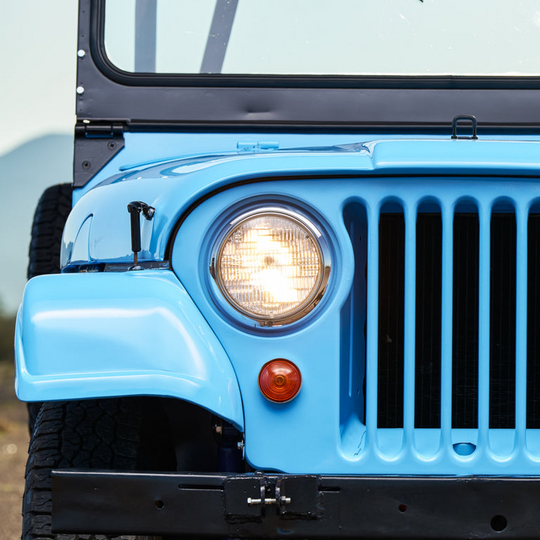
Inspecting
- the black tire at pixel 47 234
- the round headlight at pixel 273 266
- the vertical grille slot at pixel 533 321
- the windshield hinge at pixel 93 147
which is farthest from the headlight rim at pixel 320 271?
the black tire at pixel 47 234

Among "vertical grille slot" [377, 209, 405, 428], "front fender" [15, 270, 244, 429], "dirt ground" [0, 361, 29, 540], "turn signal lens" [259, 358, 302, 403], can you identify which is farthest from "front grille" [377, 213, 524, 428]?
"dirt ground" [0, 361, 29, 540]

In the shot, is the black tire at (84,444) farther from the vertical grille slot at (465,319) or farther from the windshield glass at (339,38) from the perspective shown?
the windshield glass at (339,38)

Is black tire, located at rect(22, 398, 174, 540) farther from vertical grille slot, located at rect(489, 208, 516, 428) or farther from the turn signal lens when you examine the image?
vertical grille slot, located at rect(489, 208, 516, 428)

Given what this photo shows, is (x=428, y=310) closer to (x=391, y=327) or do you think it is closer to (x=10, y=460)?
(x=391, y=327)

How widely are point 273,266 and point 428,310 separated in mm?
437

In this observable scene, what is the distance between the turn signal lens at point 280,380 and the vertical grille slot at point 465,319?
443mm

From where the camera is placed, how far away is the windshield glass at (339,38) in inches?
95.0

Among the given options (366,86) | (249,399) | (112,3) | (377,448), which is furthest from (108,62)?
(377,448)

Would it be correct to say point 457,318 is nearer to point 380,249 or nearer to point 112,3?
point 380,249

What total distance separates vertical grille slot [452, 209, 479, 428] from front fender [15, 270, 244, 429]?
562 mm

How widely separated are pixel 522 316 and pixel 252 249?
562mm

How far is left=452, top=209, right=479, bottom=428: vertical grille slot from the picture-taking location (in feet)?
6.18

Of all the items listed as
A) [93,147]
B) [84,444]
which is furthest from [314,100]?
[84,444]

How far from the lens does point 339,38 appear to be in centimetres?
242
